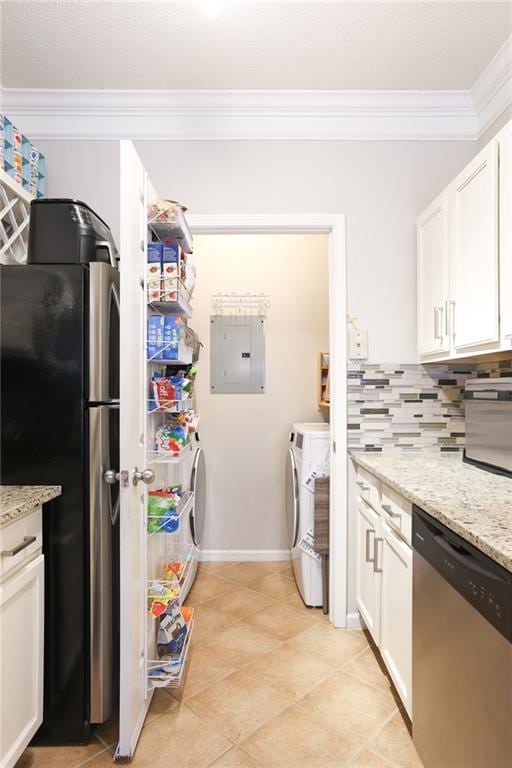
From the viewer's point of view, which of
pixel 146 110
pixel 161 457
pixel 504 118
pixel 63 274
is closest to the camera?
pixel 63 274


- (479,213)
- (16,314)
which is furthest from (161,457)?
(479,213)

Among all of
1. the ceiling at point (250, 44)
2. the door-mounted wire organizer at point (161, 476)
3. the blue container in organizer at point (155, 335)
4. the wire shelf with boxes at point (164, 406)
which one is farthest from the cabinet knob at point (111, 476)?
the ceiling at point (250, 44)

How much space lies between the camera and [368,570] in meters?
2.06

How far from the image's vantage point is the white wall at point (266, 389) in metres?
3.42

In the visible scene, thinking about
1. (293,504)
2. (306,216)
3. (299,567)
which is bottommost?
(299,567)

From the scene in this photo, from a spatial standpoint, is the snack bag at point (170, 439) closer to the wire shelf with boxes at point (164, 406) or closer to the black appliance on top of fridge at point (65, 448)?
the wire shelf with boxes at point (164, 406)

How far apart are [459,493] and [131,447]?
1062 mm

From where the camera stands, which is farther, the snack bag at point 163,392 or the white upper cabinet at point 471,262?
the snack bag at point 163,392

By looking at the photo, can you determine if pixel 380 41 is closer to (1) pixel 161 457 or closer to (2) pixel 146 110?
(2) pixel 146 110

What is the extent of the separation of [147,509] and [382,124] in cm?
218

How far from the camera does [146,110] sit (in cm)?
228

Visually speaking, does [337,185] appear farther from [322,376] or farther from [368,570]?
[368,570]

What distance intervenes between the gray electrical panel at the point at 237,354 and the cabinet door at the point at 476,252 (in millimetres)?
1741

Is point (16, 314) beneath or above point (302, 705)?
above
